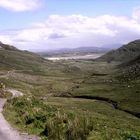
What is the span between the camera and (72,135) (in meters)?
29.5

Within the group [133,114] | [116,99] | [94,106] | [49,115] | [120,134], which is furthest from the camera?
[116,99]

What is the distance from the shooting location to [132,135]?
3039 centimetres

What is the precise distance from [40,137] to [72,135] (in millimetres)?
4148

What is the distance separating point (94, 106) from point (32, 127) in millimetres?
86320

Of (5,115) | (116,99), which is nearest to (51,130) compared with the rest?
(5,115)

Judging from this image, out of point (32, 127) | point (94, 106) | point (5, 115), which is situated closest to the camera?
point (32, 127)

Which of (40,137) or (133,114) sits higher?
(40,137)

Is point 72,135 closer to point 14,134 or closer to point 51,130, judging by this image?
point 51,130

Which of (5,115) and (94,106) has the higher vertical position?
(5,115)

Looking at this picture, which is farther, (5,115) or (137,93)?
(137,93)

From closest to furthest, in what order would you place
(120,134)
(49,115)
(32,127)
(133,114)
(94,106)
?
(120,134), (32,127), (49,115), (133,114), (94,106)

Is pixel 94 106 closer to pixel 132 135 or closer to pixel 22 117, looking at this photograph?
pixel 22 117

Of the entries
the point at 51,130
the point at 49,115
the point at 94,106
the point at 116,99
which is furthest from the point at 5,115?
the point at 116,99

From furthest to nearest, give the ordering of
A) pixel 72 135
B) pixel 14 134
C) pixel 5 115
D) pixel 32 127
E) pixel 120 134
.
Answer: pixel 5 115
pixel 32 127
pixel 14 134
pixel 120 134
pixel 72 135
